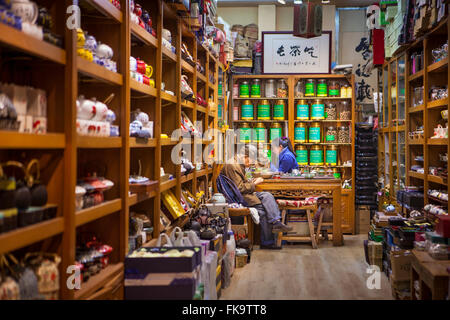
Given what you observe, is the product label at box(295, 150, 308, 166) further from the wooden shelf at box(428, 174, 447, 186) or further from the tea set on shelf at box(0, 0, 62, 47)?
the tea set on shelf at box(0, 0, 62, 47)

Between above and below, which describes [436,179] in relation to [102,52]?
below

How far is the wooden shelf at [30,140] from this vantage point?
6.86 ft

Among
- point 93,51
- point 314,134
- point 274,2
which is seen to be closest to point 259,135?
point 314,134

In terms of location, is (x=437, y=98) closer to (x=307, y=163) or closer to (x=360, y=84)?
(x=307, y=163)

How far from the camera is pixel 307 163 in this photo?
9477mm

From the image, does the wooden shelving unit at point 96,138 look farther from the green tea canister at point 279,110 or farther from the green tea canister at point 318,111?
the green tea canister at point 318,111

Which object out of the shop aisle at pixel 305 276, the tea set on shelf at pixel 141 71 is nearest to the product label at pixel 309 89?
the shop aisle at pixel 305 276

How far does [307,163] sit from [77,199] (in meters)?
6.98

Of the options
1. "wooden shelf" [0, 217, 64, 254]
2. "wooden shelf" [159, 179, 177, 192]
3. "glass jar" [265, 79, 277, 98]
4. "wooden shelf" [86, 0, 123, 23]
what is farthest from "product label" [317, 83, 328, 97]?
"wooden shelf" [0, 217, 64, 254]

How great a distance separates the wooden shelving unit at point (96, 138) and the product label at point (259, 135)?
12.0 ft

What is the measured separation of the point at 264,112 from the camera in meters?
9.47

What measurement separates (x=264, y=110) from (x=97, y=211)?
6.67 m

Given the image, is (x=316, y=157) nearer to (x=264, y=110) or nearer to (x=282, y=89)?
(x=264, y=110)

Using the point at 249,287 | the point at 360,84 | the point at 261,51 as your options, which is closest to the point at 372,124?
the point at 360,84
